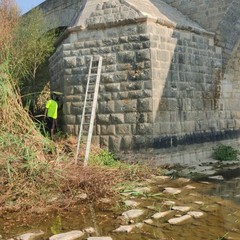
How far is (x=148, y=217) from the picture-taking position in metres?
4.16

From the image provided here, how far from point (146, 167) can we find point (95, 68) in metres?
2.51

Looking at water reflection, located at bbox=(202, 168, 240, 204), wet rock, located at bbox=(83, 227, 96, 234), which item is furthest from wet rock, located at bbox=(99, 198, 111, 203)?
water reflection, located at bbox=(202, 168, 240, 204)

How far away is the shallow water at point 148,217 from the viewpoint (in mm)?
3590

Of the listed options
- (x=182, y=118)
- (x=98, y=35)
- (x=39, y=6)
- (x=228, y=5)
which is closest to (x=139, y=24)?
(x=98, y=35)

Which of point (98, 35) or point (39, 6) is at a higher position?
point (39, 6)

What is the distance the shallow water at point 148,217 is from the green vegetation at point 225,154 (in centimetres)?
363

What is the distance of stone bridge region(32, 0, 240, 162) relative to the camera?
7742 millimetres

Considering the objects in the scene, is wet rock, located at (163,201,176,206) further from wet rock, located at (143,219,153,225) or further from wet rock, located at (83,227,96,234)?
wet rock, located at (83,227,96,234)

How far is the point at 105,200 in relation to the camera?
16.2 feet

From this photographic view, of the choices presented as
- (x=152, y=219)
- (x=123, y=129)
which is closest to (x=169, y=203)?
(x=152, y=219)

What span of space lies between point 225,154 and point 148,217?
508 centimetres

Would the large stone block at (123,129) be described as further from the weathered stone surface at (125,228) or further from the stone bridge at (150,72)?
the weathered stone surface at (125,228)

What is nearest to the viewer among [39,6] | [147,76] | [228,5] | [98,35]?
[147,76]

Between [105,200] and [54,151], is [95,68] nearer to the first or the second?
[54,151]
